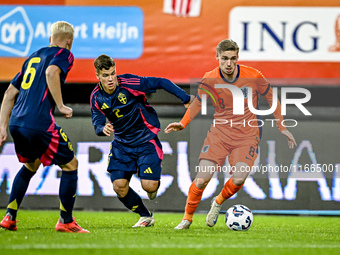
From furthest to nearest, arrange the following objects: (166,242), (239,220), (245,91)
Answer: (245,91), (239,220), (166,242)

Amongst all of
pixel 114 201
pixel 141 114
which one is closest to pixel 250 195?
pixel 114 201

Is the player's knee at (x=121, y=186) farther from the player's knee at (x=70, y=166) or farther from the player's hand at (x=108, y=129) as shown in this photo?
the player's knee at (x=70, y=166)

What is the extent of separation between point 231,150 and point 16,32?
443cm

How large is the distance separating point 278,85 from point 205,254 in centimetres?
549

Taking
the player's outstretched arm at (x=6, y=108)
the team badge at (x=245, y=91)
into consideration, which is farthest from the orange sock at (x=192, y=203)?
the player's outstretched arm at (x=6, y=108)

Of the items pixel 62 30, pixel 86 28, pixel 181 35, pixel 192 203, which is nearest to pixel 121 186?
pixel 192 203

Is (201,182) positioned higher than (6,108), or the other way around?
(6,108)

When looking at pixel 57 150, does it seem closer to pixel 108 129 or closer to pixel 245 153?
pixel 108 129

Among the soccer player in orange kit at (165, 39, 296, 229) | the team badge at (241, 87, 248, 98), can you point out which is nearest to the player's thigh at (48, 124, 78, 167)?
the soccer player in orange kit at (165, 39, 296, 229)

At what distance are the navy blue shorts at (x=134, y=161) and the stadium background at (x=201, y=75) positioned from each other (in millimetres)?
2703

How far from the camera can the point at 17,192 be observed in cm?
553

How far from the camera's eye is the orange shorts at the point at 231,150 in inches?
250

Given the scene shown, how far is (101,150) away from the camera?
9250mm

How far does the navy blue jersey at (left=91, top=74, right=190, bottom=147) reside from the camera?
20.4ft
